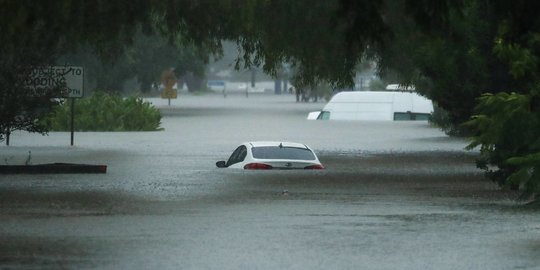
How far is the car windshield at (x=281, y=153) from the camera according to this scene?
38531 mm

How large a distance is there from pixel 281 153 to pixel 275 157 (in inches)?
17.2

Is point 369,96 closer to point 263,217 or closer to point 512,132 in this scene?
point 512,132

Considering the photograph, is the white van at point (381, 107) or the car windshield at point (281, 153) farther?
the white van at point (381, 107)

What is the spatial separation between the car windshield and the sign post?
15.7 ft

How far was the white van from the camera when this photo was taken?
279 ft

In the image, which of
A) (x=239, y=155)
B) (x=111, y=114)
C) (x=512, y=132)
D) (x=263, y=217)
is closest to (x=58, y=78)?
(x=239, y=155)

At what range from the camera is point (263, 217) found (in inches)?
953

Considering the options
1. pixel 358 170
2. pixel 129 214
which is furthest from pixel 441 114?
pixel 129 214

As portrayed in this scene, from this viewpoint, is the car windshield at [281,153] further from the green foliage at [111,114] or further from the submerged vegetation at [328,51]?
the green foliage at [111,114]

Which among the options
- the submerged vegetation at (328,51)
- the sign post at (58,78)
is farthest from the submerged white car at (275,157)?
the sign post at (58,78)

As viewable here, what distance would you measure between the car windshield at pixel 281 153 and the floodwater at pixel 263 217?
0.72 metres

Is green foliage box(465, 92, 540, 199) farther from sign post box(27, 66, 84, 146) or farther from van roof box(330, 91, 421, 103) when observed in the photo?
van roof box(330, 91, 421, 103)

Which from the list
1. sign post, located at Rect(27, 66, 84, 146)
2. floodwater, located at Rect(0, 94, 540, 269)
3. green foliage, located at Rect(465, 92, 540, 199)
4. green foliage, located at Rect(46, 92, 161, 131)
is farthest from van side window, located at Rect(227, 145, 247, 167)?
green foliage, located at Rect(46, 92, 161, 131)

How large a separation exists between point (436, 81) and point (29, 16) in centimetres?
Answer: 1997
